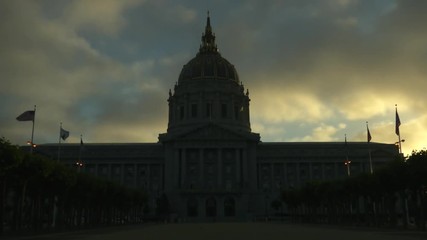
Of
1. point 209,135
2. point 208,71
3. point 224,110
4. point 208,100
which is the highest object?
point 208,71

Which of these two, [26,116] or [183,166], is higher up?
[183,166]

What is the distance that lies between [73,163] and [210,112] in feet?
164

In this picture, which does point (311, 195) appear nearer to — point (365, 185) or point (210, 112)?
point (365, 185)

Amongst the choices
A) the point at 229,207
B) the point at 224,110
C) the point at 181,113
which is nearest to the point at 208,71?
the point at 224,110

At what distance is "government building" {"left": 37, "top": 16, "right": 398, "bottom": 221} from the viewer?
14888cm

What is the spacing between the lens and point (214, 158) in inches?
6358

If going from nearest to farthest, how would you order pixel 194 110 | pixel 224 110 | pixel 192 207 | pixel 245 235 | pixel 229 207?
pixel 245 235, pixel 192 207, pixel 229 207, pixel 194 110, pixel 224 110

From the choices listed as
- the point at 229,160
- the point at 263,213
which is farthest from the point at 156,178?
the point at 263,213

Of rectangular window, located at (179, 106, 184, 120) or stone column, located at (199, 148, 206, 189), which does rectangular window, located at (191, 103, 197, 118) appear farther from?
stone column, located at (199, 148, 206, 189)

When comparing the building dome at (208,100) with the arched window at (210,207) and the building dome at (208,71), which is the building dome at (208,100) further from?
the arched window at (210,207)

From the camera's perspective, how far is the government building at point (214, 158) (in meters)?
149

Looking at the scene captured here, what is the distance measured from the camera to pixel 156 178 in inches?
6757

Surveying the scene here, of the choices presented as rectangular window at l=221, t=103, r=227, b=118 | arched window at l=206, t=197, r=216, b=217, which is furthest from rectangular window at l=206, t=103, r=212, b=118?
arched window at l=206, t=197, r=216, b=217

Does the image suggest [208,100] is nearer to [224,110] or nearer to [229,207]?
[224,110]
